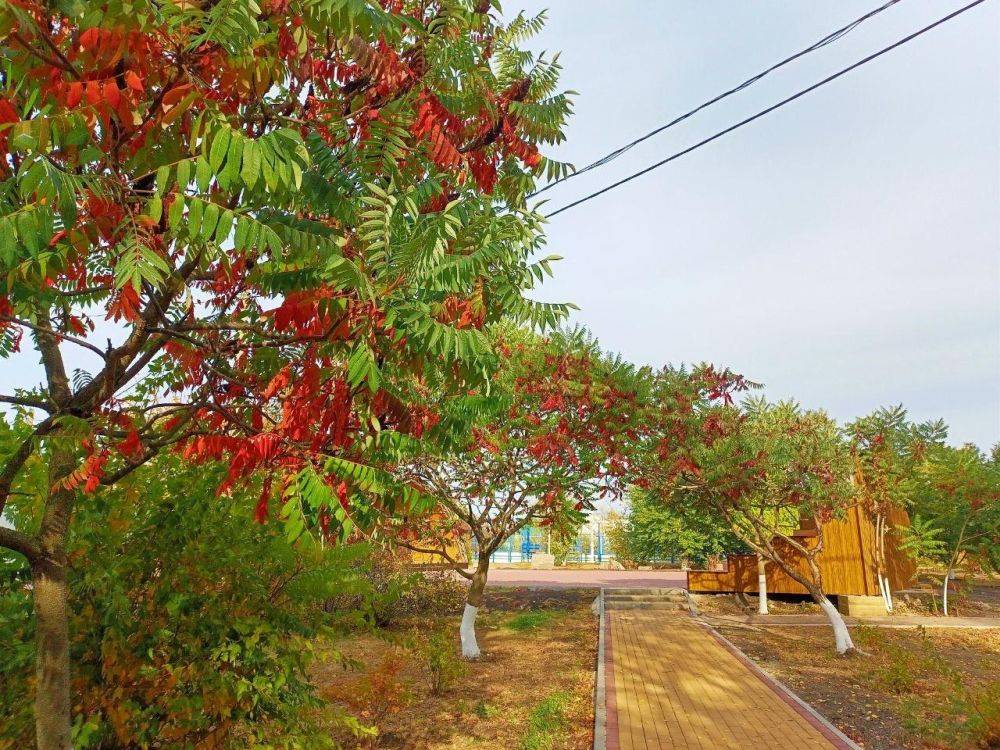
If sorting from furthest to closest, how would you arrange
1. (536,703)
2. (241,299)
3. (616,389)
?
1. (616,389)
2. (536,703)
3. (241,299)

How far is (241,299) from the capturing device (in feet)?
19.3

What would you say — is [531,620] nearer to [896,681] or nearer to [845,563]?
[896,681]

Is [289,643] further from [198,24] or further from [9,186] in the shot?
[198,24]

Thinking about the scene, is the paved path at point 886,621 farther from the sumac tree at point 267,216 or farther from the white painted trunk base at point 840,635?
the sumac tree at point 267,216

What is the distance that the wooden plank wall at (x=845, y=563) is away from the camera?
2023 centimetres

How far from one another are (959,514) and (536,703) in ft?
63.2

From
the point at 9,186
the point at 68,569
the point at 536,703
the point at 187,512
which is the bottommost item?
the point at 536,703

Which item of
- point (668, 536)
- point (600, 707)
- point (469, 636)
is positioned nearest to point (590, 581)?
point (668, 536)

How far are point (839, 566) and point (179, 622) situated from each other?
2108 centimetres

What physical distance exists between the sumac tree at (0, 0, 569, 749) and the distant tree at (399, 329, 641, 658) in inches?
267

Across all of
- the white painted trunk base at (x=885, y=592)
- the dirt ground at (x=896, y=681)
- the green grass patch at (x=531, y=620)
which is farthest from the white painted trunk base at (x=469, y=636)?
the white painted trunk base at (x=885, y=592)

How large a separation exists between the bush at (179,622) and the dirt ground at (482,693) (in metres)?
0.62

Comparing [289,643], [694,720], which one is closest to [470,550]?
Answer: [694,720]

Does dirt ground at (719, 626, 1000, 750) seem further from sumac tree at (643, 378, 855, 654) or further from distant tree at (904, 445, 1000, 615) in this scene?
distant tree at (904, 445, 1000, 615)
